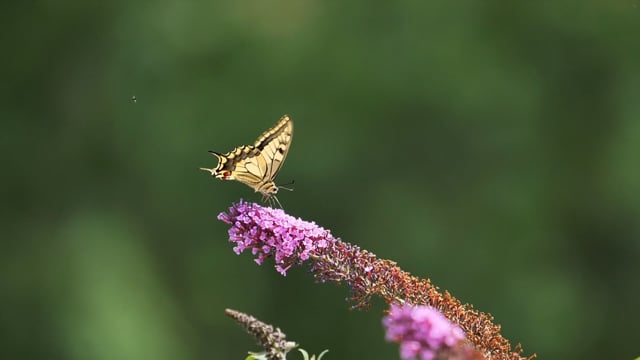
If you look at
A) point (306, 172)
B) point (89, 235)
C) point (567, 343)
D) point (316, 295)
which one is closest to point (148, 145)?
point (89, 235)

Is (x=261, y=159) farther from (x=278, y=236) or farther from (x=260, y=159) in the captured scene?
(x=278, y=236)

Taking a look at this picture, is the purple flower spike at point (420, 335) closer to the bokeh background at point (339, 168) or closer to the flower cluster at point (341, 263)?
the flower cluster at point (341, 263)

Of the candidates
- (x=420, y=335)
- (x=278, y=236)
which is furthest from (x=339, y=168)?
(x=420, y=335)

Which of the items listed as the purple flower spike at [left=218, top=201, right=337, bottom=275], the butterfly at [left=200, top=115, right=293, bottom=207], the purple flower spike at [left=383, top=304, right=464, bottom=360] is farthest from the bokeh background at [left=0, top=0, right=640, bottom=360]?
the purple flower spike at [left=383, top=304, right=464, bottom=360]

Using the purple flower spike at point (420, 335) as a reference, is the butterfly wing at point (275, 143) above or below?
above

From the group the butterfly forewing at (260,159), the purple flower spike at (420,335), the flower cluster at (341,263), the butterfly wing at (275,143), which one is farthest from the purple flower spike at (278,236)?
the purple flower spike at (420,335)

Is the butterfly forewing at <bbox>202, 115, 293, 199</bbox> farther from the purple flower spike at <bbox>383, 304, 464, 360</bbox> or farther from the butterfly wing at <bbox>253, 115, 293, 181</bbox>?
the purple flower spike at <bbox>383, 304, 464, 360</bbox>
